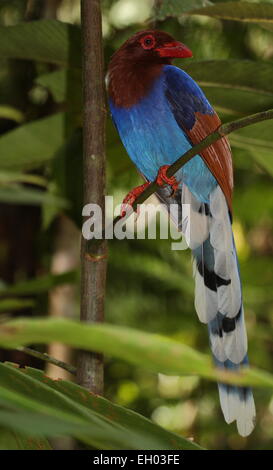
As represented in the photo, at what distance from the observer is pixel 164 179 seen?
1.08 meters

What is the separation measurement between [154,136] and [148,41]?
18 centimetres

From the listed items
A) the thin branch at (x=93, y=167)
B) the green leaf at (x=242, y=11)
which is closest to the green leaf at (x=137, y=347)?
the thin branch at (x=93, y=167)

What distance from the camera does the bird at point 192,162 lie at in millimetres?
1059

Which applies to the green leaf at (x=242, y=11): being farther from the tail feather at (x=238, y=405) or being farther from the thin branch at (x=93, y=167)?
the tail feather at (x=238, y=405)

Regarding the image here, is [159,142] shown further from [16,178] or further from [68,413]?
[68,413]

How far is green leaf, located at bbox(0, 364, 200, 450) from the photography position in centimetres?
45

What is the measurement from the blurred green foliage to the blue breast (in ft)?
0.26

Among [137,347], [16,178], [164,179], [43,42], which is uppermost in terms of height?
[43,42]

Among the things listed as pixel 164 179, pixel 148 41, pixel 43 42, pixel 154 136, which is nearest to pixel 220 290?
pixel 164 179

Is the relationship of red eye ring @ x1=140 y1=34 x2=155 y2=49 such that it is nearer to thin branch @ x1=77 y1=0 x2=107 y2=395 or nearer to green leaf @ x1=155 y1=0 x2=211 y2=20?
green leaf @ x1=155 y1=0 x2=211 y2=20

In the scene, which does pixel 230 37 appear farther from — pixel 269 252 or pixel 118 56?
pixel 269 252

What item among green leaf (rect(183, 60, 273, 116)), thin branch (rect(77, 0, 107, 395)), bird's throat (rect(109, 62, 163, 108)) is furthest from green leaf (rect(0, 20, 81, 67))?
thin branch (rect(77, 0, 107, 395))

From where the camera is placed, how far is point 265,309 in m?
3.05
